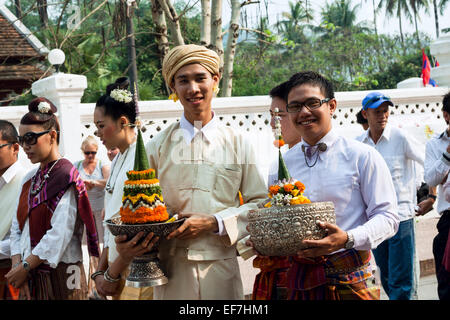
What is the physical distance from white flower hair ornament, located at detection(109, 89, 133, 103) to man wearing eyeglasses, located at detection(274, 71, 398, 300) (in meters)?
1.15

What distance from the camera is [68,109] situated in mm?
8672

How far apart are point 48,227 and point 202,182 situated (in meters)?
1.41

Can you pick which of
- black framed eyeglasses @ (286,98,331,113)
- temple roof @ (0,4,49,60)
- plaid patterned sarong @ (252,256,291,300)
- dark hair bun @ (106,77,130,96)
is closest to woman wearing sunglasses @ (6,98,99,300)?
dark hair bun @ (106,77,130,96)

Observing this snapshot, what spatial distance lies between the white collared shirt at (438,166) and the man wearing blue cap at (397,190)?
0.58 m

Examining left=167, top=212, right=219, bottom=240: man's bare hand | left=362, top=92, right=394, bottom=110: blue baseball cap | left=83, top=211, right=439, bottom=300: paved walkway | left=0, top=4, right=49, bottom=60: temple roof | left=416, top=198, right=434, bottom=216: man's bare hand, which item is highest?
left=0, top=4, right=49, bottom=60: temple roof

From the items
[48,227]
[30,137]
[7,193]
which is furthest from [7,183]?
[48,227]

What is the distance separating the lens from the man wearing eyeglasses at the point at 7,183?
4738 millimetres

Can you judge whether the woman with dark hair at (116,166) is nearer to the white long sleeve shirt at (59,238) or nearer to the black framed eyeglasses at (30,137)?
the white long sleeve shirt at (59,238)

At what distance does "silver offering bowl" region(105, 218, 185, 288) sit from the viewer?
9.89 ft

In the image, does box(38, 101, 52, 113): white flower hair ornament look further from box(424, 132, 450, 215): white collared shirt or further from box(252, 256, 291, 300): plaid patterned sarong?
box(424, 132, 450, 215): white collared shirt

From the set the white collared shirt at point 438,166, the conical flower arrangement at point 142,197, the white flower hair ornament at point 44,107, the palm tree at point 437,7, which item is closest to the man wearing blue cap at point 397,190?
the white collared shirt at point 438,166

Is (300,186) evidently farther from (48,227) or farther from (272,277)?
(48,227)

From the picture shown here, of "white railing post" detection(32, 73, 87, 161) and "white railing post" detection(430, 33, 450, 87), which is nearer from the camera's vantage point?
"white railing post" detection(32, 73, 87, 161)

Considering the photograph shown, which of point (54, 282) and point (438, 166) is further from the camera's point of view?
point (438, 166)
